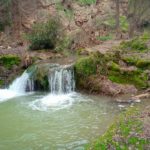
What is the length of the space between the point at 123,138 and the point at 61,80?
10138 millimetres

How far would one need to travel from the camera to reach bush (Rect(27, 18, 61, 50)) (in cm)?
2288

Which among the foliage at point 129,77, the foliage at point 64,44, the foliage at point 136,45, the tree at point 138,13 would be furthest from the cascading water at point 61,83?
the tree at point 138,13

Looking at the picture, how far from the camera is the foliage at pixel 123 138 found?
6.92 meters

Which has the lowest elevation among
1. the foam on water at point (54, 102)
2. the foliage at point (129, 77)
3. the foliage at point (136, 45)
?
the foam on water at point (54, 102)

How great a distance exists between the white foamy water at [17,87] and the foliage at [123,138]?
33.6 ft

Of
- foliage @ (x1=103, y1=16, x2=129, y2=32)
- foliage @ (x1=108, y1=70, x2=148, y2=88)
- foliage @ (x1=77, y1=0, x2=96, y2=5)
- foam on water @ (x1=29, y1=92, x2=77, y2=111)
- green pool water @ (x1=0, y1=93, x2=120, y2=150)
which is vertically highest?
foliage @ (x1=77, y1=0, x2=96, y2=5)

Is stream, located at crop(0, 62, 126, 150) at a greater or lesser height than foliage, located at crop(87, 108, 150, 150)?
lesser

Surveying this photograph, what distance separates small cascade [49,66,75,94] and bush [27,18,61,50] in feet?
19.7

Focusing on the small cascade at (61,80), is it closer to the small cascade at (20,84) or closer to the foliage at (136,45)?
the small cascade at (20,84)

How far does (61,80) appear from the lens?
17.1 meters

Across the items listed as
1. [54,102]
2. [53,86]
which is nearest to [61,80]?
[53,86]

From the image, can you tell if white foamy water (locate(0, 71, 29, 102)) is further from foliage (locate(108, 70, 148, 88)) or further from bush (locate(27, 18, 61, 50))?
bush (locate(27, 18, 61, 50))

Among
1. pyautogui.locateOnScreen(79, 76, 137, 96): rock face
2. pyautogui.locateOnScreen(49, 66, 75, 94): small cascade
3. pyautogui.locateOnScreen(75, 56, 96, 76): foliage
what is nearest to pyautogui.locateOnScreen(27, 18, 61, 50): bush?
pyautogui.locateOnScreen(49, 66, 75, 94): small cascade

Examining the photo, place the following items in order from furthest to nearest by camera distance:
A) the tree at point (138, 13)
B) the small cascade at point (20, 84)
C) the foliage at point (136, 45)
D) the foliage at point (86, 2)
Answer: the foliage at point (86, 2)
the tree at point (138, 13)
the foliage at point (136, 45)
the small cascade at point (20, 84)
